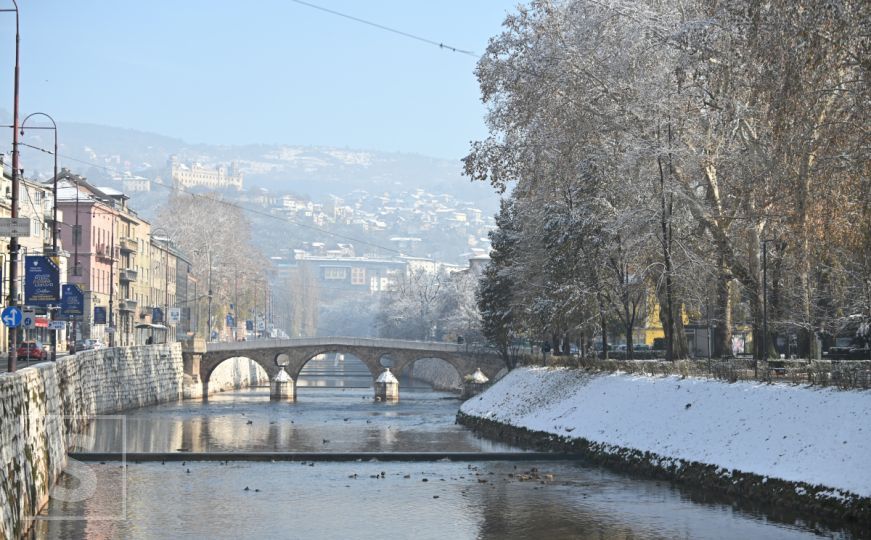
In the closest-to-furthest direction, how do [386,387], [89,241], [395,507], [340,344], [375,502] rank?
[395,507]
[375,502]
[89,241]
[386,387]
[340,344]

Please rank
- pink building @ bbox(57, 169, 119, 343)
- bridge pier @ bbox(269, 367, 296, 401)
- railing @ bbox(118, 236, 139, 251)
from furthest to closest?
railing @ bbox(118, 236, 139, 251) → bridge pier @ bbox(269, 367, 296, 401) → pink building @ bbox(57, 169, 119, 343)

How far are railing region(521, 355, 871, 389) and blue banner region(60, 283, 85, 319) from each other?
950 inches

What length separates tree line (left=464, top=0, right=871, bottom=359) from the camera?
144ft

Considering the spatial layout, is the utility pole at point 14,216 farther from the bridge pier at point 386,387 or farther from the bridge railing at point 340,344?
the bridge railing at point 340,344

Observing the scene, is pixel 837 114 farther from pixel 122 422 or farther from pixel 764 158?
pixel 122 422

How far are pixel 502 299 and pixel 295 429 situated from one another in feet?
66.6

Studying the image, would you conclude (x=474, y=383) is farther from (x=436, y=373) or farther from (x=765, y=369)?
(x=765, y=369)

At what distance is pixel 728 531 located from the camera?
32.6 meters

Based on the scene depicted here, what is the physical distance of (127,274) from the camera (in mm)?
124188

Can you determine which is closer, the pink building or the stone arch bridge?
the pink building

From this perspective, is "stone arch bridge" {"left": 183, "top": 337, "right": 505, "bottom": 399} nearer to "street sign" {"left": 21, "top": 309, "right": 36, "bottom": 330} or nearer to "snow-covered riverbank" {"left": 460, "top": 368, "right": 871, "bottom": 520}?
"snow-covered riverbank" {"left": 460, "top": 368, "right": 871, "bottom": 520}

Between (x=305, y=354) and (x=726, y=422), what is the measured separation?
85.2 metres

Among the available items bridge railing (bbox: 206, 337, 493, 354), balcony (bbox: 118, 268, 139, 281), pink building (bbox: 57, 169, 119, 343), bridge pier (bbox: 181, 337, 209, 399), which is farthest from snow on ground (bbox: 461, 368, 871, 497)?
balcony (bbox: 118, 268, 139, 281)

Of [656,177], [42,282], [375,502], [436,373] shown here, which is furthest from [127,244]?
[375,502]
